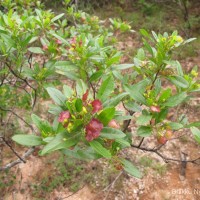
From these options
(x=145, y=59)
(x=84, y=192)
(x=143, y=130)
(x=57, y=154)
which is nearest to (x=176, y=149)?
(x=84, y=192)

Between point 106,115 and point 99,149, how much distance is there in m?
0.14

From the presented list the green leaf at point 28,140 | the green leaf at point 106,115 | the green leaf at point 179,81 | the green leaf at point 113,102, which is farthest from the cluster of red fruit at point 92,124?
the green leaf at point 179,81

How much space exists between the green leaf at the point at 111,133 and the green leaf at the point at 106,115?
5cm

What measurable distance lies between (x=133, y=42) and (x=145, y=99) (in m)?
4.07

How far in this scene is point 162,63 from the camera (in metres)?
1.58

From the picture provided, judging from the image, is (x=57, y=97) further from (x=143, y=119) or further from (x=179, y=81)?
(x=179, y=81)

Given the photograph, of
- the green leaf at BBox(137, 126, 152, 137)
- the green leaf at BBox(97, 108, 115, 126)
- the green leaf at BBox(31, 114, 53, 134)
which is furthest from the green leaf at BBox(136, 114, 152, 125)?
the green leaf at BBox(31, 114, 53, 134)

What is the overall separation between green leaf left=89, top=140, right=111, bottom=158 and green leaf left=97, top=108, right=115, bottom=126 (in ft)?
0.29

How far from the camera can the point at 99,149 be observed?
1.16 meters

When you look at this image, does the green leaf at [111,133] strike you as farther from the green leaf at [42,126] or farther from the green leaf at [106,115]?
the green leaf at [42,126]

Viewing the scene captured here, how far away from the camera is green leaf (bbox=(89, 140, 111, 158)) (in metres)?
1.15

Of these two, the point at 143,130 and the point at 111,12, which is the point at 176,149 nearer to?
the point at 143,130

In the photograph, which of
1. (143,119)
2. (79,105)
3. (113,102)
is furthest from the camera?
(143,119)

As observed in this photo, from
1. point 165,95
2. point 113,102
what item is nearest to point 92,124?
point 113,102
